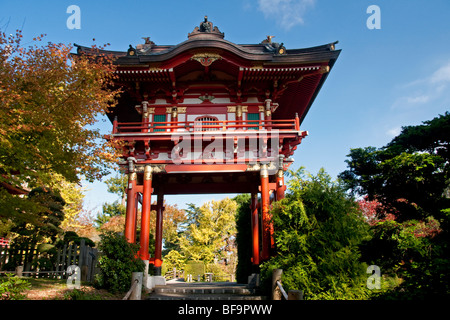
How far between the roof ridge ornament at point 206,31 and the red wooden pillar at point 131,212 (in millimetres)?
7817

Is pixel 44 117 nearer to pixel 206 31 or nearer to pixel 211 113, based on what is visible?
pixel 211 113

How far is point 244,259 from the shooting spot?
19.0m

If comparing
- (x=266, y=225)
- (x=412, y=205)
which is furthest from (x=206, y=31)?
(x=412, y=205)

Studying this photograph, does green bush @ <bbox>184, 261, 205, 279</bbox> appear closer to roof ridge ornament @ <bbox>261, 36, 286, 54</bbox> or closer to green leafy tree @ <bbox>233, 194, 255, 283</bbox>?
green leafy tree @ <bbox>233, 194, 255, 283</bbox>

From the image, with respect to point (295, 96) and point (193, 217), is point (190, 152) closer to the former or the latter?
point (295, 96)

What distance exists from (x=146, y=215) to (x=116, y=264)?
3037 mm

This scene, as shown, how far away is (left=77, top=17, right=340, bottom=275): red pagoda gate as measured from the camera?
45.2 ft

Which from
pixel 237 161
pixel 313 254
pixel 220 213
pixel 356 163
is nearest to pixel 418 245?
pixel 313 254

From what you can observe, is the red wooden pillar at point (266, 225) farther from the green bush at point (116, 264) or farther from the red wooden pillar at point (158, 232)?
the red wooden pillar at point (158, 232)

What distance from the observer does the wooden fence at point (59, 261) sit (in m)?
12.4

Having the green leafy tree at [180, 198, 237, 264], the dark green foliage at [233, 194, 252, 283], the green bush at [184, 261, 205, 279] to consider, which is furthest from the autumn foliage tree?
the green leafy tree at [180, 198, 237, 264]

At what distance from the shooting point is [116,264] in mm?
10750

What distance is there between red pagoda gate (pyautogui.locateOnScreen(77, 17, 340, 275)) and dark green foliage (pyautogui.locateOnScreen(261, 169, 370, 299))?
160cm

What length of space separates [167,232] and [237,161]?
25.5m
